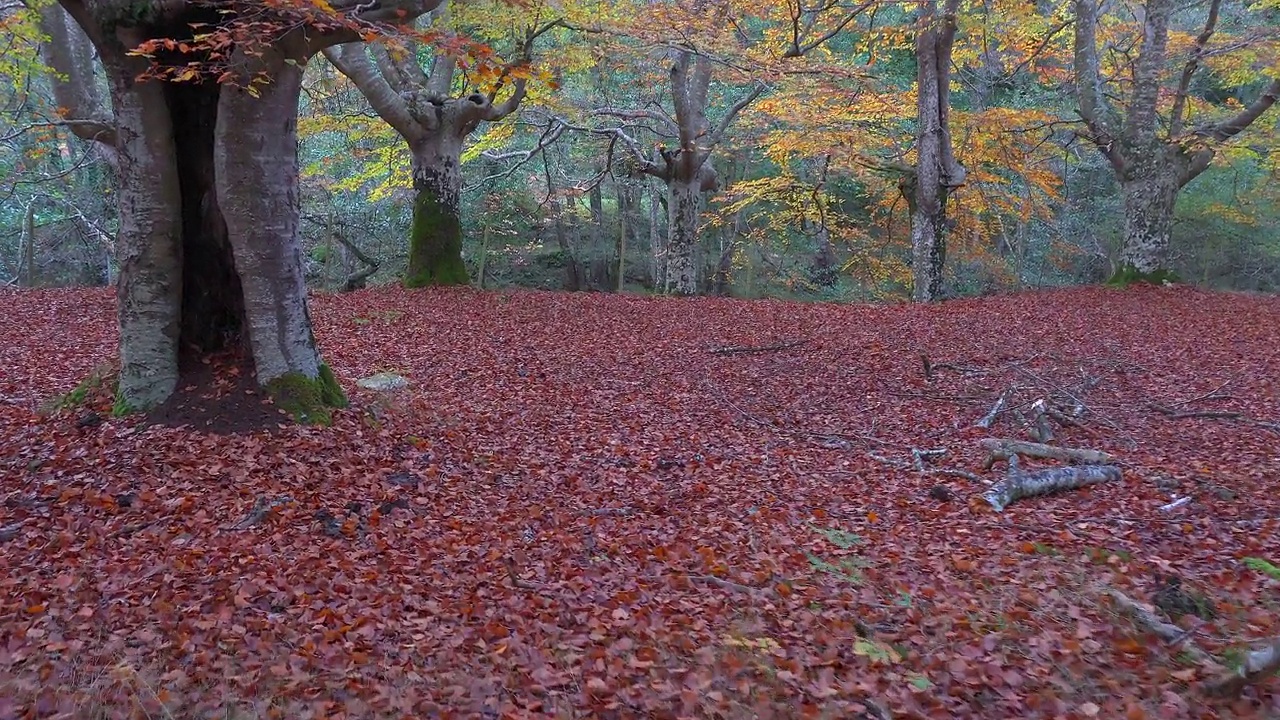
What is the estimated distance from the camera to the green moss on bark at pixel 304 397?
6496 millimetres

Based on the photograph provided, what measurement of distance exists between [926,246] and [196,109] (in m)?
13.8

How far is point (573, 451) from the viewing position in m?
7.56

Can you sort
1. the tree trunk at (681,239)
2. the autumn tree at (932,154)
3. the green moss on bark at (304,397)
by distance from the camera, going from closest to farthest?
the green moss on bark at (304,397)
the autumn tree at (932,154)
the tree trunk at (681,239)

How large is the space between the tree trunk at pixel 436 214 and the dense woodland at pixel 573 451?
0.07m

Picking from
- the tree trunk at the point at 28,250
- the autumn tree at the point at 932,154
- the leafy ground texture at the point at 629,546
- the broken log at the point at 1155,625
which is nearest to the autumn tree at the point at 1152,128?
the autumn tree at the point at 932,154

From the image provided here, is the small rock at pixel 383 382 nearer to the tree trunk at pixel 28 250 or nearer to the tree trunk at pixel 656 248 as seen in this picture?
the tree trunk at pixel 28 250

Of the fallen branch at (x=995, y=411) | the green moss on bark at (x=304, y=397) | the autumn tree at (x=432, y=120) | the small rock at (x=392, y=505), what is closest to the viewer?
the small rock at (x=392, y=505)

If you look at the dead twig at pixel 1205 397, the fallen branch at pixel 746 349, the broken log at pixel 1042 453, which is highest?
the fallen branch at pixel 746 349

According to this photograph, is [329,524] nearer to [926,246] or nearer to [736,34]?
[736,34]

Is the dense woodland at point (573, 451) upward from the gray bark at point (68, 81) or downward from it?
downward

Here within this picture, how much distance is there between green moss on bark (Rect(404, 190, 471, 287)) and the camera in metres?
14.5

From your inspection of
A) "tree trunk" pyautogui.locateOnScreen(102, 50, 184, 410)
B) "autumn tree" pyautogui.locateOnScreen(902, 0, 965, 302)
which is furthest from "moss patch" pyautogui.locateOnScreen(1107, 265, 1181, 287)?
"tree trunk" pyautogui.locateOnScreen(102, 50, 184, 410)

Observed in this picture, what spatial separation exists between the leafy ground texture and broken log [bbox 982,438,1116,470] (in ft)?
0.46

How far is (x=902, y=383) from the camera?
32.9 feet
